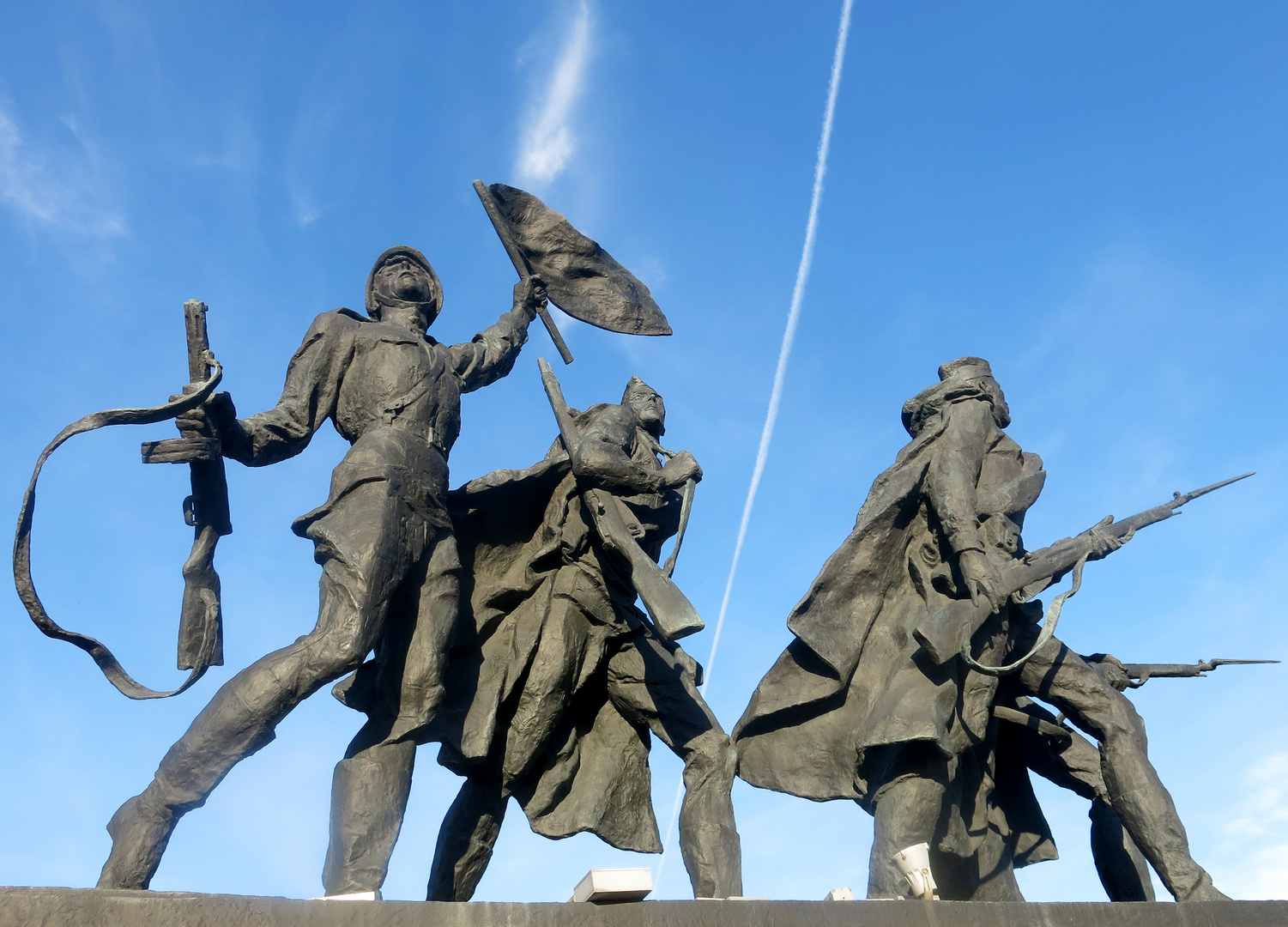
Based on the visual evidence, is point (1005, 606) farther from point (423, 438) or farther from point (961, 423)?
point (423, 438)

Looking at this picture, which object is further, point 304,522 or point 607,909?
point 304,522

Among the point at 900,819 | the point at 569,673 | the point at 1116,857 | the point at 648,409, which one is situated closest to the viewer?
the point at 900,819

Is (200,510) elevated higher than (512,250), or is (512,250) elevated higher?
(512,250)

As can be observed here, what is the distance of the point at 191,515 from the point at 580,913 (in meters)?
2.49

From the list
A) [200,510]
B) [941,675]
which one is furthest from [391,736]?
[941,675]

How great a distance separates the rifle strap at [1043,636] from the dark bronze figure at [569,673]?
1.40 meters

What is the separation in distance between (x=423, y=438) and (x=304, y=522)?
777mm

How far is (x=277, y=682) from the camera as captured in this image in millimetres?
5148

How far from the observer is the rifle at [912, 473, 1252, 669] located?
6668 millimetres

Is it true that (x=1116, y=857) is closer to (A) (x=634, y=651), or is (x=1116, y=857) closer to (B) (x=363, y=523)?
(A) (x=634, y=651)

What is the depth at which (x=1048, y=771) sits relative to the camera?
24.4 feet

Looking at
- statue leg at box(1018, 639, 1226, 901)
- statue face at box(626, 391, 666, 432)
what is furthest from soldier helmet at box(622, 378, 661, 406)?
statue leg at box(1018, 639, 1226, 901)

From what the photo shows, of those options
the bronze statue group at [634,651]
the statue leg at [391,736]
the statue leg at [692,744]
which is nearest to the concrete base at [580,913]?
the bronze statue group at [634,651]

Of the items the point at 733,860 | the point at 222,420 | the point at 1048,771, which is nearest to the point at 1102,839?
the point at 1048,771
